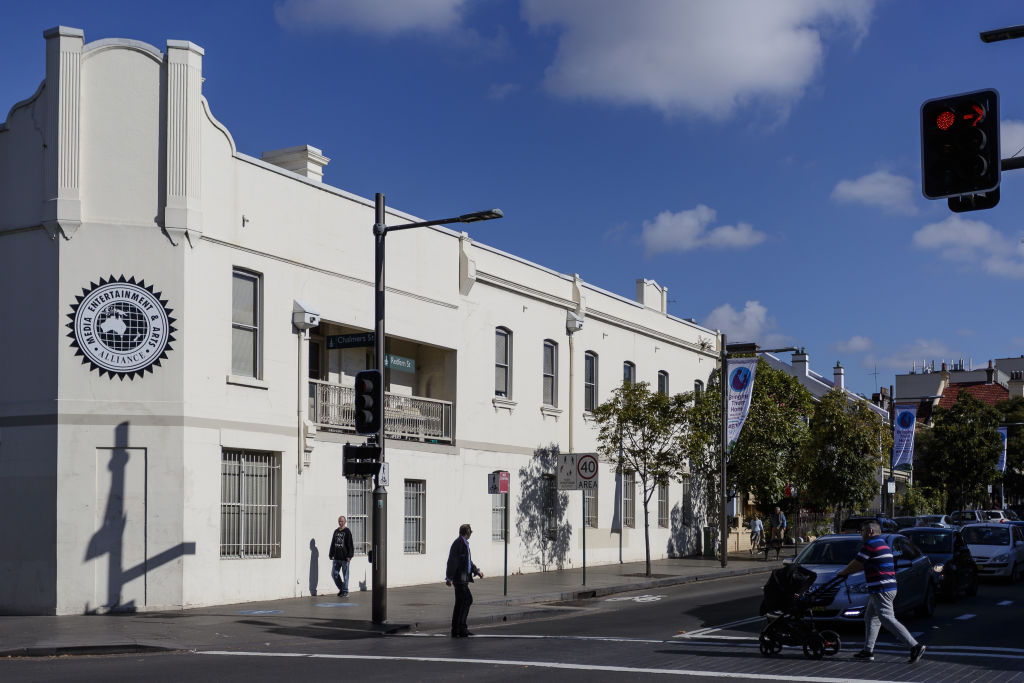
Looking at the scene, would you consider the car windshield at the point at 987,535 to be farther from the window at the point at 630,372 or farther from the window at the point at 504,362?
the window at the point at 504,362

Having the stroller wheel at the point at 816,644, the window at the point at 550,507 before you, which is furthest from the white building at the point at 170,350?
the stroller wheel at the point at 816,644

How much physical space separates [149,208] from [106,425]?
3983mm

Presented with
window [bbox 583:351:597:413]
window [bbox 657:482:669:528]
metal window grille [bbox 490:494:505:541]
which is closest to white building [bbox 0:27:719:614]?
metal window grille [bbox 490:494:505:541]

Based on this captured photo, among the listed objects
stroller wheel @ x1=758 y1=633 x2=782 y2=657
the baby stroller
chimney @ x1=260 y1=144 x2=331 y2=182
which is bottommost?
stroller wheel @ x1=758 y1=633 x2=782 y2=657

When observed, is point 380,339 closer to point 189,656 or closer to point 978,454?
Result: point 189,656

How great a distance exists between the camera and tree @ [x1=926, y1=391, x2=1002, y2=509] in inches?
2429

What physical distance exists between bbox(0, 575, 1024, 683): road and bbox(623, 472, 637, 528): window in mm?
16506

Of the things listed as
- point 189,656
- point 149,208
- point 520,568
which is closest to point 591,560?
point 520,568

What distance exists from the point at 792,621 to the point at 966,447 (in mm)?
52469

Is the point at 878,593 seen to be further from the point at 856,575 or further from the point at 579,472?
the point at 579,472

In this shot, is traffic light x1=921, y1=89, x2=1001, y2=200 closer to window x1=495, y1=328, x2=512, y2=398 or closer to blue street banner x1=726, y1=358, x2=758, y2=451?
window x1=495, y1=328, x2=512, y2=398

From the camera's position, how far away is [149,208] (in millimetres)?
20734

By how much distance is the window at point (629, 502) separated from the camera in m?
36.4

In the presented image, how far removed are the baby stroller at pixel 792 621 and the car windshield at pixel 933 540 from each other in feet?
28.5
